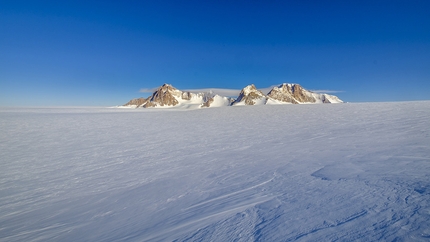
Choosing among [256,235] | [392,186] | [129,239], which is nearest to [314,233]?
[256,235]

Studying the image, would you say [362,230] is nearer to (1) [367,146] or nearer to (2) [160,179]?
(2) [160,179]

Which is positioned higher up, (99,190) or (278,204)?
(278,204)

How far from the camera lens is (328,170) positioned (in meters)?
4.54

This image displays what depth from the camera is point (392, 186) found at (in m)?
3.27

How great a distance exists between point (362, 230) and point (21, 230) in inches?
204

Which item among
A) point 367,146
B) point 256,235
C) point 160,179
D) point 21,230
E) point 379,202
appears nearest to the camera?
point 256,235

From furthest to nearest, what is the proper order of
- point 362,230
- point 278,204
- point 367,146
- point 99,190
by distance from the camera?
point 367,146 < point 99,190 < point 278,204 < point 362,230

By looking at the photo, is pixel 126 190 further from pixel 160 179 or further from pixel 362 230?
pixel 362 230

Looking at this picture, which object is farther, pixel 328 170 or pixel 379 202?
pixel 328 170

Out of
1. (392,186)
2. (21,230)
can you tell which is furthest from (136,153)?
(392,186)

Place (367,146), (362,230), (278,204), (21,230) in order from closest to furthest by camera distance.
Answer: (362,230) < (278,204) < (21,230) < (367,146)

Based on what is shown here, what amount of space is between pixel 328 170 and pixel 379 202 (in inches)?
66.5

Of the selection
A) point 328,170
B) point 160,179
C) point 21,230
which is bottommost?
point 21,230

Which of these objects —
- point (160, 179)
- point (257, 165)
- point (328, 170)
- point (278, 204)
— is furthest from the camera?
point (257, 165)
